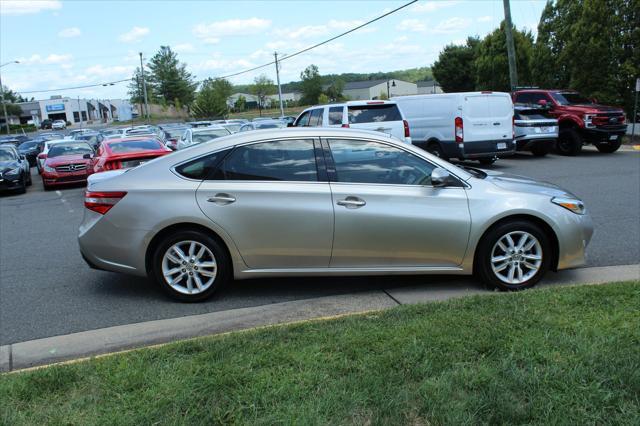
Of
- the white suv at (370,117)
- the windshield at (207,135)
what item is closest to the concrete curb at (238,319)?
the white suv at (370,117)

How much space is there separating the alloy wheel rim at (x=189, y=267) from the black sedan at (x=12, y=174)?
513 inches

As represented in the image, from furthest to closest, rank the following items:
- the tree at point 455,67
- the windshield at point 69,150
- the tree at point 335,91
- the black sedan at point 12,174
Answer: the tree at point 335,91, the tree at point 455,67, the windshield at point 69,150, the black sedan at point 12,174

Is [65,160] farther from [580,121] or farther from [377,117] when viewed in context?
[580,121]

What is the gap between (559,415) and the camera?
2900 millimetres

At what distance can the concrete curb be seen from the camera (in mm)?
4484

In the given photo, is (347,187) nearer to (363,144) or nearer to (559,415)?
(363,144)

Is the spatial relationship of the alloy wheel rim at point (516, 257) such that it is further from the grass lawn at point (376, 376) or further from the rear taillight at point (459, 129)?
the rear taillight at point (459, 129)

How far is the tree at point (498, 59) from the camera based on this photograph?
33844 mm

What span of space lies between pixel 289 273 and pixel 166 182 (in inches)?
57.5

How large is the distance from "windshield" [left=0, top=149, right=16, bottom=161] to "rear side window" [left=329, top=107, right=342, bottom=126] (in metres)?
10.4

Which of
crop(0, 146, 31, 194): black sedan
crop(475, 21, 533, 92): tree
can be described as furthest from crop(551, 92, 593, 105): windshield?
crop(0, 146, 31, 194): black sedan

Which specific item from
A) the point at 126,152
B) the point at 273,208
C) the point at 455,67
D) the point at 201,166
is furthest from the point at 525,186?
the point at 455,67

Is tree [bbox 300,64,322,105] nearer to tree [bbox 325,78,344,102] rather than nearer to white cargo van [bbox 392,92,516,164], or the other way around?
tree [bbox 325,78,344,102]

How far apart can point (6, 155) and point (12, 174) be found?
2354 millimetres
